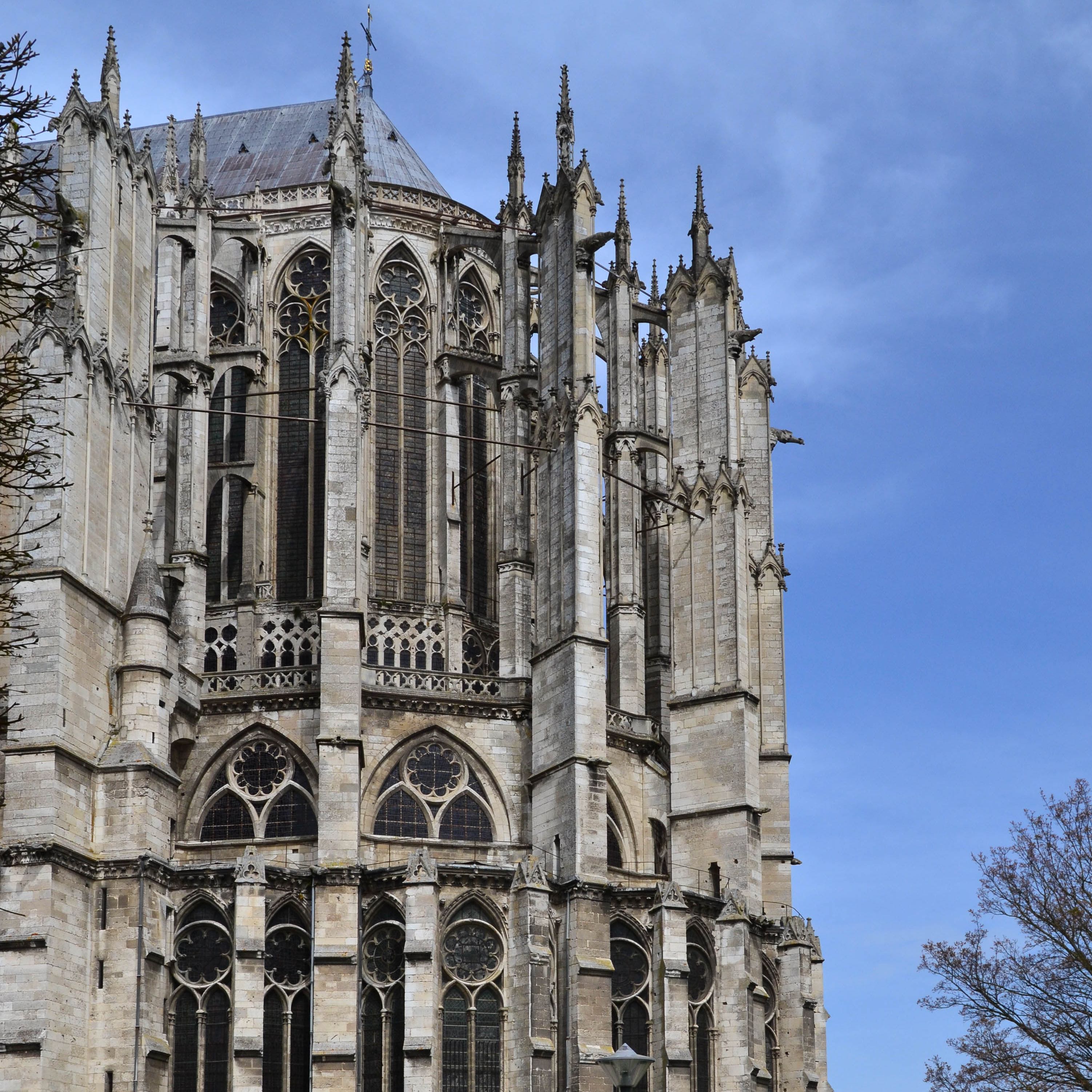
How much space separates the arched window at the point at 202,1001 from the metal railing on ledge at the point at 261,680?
537 centimetres

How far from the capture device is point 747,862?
42.8m

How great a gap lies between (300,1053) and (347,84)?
21.1 m

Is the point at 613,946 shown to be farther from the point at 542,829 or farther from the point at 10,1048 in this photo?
the point at 10,1048

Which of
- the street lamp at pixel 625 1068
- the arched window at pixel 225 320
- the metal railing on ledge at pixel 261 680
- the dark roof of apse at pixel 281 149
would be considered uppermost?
the dark roof of apse at pixel 281 149

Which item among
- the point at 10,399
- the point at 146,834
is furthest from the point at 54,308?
the point at 10,399

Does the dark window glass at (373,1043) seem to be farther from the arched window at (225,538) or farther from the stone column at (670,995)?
the arched window at (225,538)

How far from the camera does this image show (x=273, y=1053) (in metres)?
37.4

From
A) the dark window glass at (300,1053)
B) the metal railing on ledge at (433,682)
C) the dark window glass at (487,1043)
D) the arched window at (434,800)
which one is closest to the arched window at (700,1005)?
the dark window glass at (487,1043)

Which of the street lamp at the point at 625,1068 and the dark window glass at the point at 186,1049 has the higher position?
the dark window glass at the point at 186,1049

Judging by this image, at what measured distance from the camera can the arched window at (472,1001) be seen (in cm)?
3791

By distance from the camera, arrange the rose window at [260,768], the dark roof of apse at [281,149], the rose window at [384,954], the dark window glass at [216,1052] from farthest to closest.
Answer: the dark roof of apse at [281,149] < the rose window at [260,768] < the rose window at [384,954] < the dark window glass at [216,1052]

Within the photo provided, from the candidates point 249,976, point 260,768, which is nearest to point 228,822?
point 260,768

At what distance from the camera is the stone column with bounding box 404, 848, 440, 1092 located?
120ft

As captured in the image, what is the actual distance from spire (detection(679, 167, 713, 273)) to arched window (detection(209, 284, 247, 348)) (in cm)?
1065
